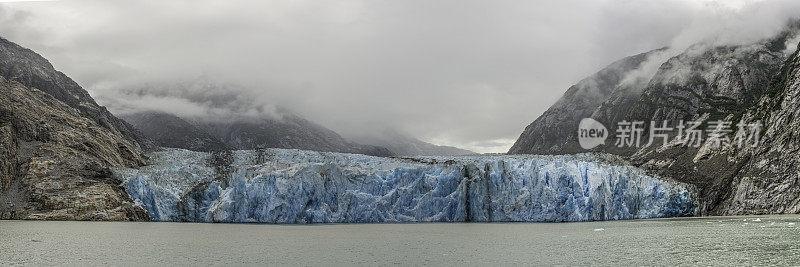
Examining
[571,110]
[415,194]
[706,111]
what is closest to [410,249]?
[415,194]

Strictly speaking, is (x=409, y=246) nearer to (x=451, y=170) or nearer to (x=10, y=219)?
(x=451, y=170)

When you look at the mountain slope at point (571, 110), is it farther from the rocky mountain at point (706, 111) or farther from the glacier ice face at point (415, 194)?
the glacier ice face at point (415, 194)

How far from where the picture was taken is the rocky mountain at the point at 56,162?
61.2 meters

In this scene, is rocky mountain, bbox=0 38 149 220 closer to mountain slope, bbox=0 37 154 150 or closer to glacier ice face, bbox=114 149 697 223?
glacier ice face, bbox=114 149 697 223

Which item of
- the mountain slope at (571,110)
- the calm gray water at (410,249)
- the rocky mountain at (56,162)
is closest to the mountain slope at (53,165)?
the rocky mountain at (56,162)

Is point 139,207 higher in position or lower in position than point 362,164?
lower

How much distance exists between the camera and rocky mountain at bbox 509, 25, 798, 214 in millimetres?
70688

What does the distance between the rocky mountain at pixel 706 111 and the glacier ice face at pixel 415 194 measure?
34.4 feet

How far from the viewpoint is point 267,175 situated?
6256 centimetres

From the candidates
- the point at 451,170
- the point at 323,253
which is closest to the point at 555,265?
the point at 323,253

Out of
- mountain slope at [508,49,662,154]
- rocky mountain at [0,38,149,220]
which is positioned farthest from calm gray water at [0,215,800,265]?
mountain slope at [508,49,662,154]

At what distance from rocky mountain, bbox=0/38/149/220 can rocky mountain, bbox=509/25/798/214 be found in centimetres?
7306

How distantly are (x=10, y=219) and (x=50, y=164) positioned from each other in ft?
30.0

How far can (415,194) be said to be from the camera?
63.3m
